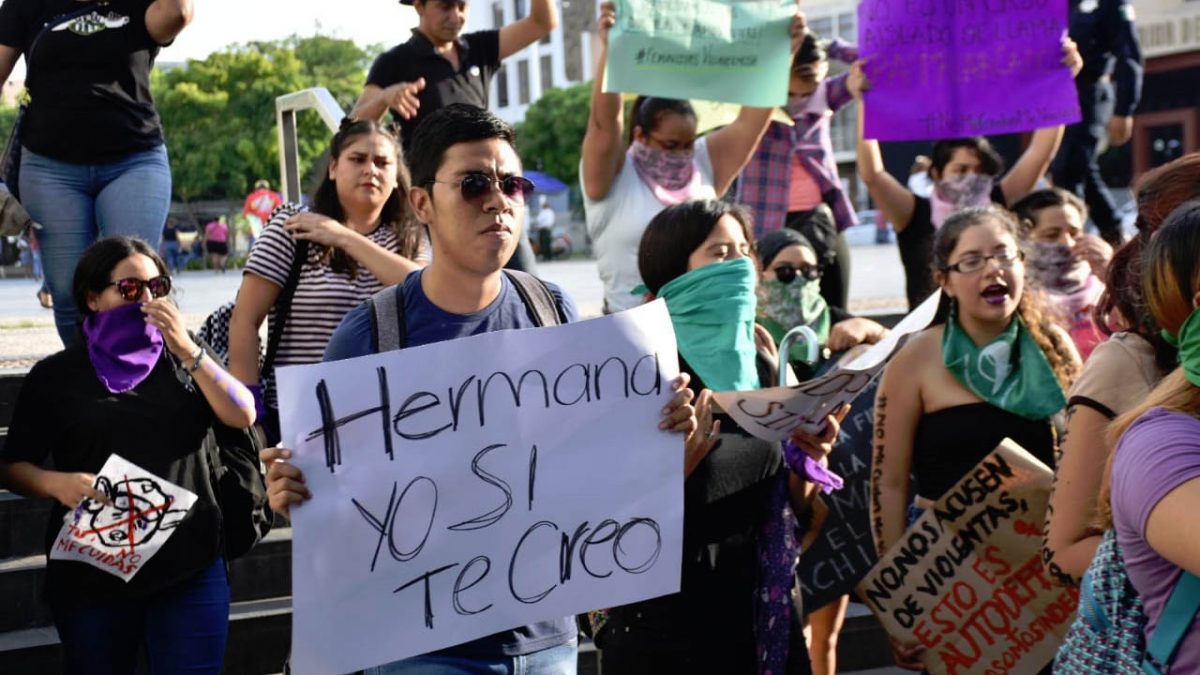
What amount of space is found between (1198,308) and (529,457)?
1170mm

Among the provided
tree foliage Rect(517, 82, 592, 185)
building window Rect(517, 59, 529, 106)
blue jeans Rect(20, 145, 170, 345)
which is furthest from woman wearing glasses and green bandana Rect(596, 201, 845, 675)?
building window Rect(517, 59, 529, 106)

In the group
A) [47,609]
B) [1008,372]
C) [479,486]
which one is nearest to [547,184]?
[47,609]

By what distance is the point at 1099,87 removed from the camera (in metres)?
8.16

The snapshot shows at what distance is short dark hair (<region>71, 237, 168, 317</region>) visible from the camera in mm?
4059

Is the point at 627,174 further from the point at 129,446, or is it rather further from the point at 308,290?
the point at 129,446

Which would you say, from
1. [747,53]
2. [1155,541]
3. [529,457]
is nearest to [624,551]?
[529,457]

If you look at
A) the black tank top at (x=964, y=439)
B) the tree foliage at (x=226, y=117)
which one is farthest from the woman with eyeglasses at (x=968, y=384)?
the tree foliage at (x=226, y=117)

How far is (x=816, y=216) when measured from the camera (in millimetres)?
6867

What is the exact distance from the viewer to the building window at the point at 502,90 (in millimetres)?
79188

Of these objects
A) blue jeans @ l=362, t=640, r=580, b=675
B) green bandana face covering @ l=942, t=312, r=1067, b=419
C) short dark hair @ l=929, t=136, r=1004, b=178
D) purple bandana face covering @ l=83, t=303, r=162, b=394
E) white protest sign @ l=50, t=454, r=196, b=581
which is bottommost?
blue jeans @ l=362, t=640, r=580, b=675

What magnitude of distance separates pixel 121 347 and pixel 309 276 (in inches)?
26.8

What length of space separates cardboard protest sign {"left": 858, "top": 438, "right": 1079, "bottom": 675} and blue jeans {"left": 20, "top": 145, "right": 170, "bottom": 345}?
2832mm

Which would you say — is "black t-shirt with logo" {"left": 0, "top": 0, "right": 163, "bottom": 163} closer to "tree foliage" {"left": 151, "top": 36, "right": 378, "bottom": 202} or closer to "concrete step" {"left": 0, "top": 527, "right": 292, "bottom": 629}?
"concrete step" {"left": 0, "top": 527, "right": 292, "bottom": 629}

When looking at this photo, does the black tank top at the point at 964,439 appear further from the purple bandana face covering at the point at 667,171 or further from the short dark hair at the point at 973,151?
the short dark hair at the point at 973,151
